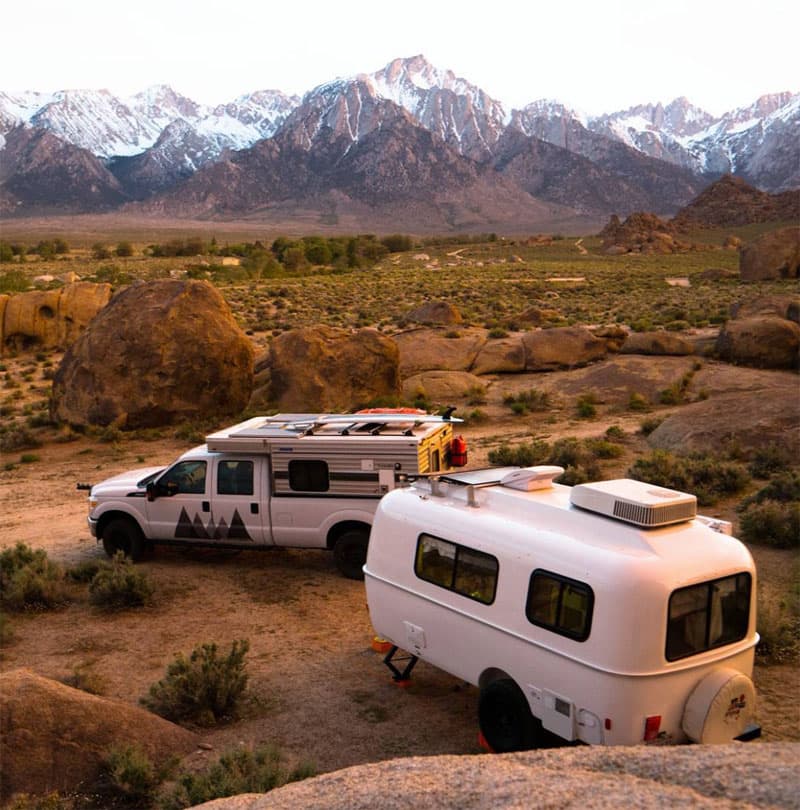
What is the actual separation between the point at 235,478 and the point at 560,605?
640 cm

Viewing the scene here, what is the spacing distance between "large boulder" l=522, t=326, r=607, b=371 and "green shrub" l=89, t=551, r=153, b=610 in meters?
19.2

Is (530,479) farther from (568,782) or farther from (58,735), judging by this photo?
(58,735)

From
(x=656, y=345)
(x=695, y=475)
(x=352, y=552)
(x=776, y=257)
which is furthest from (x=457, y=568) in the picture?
(x=776, y=257)

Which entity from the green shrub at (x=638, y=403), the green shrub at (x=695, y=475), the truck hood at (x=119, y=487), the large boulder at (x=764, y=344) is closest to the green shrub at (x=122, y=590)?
the truck hood at (x=119, y=487)

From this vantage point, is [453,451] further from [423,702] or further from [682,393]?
[682,393]

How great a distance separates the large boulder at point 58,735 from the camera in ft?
22.9

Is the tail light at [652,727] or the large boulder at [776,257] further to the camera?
the large boulder at [776,257]

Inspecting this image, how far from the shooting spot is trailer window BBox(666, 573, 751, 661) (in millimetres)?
6844

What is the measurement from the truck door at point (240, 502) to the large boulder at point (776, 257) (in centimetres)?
5689

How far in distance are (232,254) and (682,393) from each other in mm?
76343

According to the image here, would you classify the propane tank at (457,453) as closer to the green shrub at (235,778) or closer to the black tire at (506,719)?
the black tire at (506,719)

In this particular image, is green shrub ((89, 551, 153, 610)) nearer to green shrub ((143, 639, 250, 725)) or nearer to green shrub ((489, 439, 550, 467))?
green shrub ((143, 639, 250, 725))

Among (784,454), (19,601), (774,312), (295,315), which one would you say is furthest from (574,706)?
(295,315)

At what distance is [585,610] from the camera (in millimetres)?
6953
